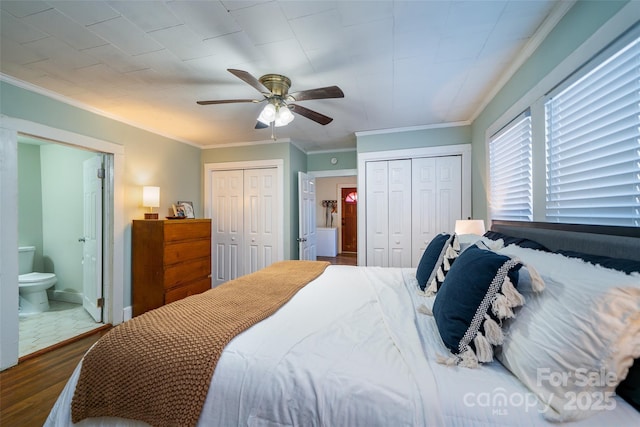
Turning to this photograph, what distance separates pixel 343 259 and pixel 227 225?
3412 millimetres

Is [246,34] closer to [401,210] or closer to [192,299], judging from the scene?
[192,299]

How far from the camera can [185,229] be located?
121 inches

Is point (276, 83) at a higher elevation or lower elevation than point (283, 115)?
higher

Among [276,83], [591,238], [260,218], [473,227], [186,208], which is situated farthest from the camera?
[260,218]

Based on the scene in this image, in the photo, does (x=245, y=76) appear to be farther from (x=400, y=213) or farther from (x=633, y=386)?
(x=400, y=213)

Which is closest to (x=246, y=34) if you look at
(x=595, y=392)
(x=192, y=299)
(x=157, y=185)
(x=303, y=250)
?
(x=192, y=299)

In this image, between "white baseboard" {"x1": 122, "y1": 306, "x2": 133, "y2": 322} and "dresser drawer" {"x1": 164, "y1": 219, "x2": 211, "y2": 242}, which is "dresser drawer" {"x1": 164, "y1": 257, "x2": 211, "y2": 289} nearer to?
"dresser drawer" {"x1": 164, "y1": 219, "x2": 211, "y2": 242}

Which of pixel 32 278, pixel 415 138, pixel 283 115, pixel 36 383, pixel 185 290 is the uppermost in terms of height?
pixel 415 138

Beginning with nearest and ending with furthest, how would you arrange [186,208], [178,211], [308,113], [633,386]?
[633,386] → [308,113] → [178,211] → [186,208]

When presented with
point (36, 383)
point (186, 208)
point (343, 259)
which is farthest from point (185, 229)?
point (343, 259)

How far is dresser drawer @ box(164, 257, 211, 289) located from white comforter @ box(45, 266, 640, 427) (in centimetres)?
194

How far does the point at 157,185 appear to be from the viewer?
3.37 metres

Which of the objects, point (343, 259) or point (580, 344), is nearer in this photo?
point (580, 344)

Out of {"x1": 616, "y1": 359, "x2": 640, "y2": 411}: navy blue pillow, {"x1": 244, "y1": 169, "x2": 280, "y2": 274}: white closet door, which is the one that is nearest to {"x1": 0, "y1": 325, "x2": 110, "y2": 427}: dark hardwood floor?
{"x1": 244, "y1": 169, "x2": 280, "y2": 274}: white closet door
